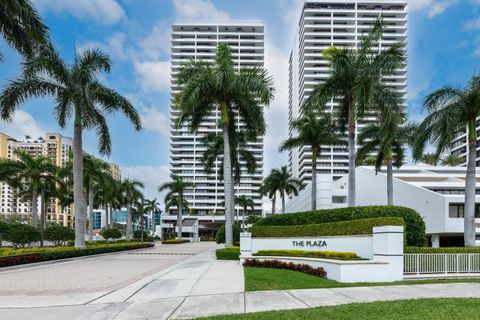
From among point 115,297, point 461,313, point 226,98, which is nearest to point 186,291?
point 115,297

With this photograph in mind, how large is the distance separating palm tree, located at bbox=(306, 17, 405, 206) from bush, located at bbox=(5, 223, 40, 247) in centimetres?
2992

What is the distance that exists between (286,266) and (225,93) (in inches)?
500

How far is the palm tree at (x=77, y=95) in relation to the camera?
22.3 meters

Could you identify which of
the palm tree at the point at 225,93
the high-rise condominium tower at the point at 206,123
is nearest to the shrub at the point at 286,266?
the palm tree at the point at 225,93

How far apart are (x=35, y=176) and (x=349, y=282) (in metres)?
34.5

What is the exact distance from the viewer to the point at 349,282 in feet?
41.1

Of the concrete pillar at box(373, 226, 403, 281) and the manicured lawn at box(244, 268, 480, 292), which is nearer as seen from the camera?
the manicured lawn at box(244, 268, 480, 292)

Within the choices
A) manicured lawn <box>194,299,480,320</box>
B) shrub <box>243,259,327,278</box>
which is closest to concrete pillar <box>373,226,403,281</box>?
shrub <box>243,259,327,278</box>

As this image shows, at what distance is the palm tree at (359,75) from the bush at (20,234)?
98.2ft

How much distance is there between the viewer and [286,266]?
16.5m

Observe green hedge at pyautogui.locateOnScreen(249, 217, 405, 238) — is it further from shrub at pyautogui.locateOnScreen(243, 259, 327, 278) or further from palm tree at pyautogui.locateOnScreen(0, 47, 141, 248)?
palm tree at pyautogui.locateOnScreen(0, 47, 141, 248)

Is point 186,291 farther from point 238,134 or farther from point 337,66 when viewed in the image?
point 238,134

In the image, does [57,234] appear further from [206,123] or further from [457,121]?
[206,123]

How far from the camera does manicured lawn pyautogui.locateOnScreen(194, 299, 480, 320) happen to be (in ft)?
23.2
